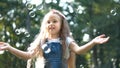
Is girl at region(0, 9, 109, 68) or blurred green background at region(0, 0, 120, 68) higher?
blurred green background at region(0, 0, 120, 68)

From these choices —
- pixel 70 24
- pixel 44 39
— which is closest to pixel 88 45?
pixel 44 39

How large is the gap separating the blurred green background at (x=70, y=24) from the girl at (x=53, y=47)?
16.7 meters

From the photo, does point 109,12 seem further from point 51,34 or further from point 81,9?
point 51,34

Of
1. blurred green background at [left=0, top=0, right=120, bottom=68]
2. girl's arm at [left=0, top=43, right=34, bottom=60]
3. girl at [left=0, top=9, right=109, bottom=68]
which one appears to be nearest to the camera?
girl's arm at [left=0, top=43, right=34, bottom=60]

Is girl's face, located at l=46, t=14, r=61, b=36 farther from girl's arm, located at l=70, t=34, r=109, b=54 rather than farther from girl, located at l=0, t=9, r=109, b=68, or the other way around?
girl's arm, located at l=70, t=34, r=109, b=54

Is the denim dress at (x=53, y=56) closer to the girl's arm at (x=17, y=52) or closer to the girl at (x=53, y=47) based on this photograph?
the girl at (x=53, y=47)

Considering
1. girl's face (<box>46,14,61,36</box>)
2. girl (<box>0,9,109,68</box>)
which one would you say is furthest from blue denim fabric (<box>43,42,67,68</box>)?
girl's face (<box>46,14,61,36</box>)

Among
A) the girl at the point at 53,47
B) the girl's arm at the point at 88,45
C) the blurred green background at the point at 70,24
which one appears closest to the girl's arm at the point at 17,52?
the girl at the point at 53,47

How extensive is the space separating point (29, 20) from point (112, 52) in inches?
194

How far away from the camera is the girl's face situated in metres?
4.34

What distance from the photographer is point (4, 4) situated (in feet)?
77.8

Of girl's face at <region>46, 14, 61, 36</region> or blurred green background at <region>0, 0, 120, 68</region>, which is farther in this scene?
blurred green background at <region>0, 0, 120, 68</region>

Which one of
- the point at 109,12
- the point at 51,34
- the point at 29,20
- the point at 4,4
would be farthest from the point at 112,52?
the point at 51,34

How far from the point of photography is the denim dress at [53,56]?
14.2ft
